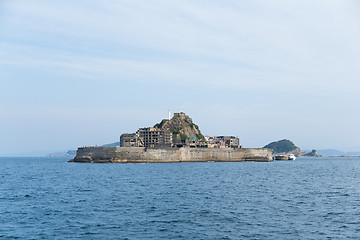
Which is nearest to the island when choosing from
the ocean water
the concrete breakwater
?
the concrete breakwater

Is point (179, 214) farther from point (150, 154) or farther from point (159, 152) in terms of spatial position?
point (159, 152)

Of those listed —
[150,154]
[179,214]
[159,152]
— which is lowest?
[179,214]

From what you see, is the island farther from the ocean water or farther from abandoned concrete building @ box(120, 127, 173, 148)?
the ocean water

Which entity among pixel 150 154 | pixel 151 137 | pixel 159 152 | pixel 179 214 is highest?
pixel 151 137

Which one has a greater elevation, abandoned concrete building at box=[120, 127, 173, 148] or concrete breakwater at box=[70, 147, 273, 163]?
abandoned concrete building at box=[120, 127, 173, 148]

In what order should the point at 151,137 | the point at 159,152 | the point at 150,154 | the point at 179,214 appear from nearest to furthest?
the point at 179,214
the point at 150,154
the point at 159,152
the point at 151,137

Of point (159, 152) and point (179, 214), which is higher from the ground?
point (159, 152)

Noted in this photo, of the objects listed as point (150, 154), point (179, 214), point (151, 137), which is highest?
point (151, 137)

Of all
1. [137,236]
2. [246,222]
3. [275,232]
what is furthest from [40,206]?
[275,232]

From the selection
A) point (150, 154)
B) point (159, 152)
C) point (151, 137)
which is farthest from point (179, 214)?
point (151, 137)

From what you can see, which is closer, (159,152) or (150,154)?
(150,154)

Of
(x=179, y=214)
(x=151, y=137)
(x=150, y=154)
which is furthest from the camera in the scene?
(x=151, y=137)

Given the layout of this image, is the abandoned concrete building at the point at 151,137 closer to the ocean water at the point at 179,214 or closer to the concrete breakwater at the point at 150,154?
the concrete breakwater at the point at 150,154

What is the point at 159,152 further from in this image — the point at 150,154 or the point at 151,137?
the point at 151,137
